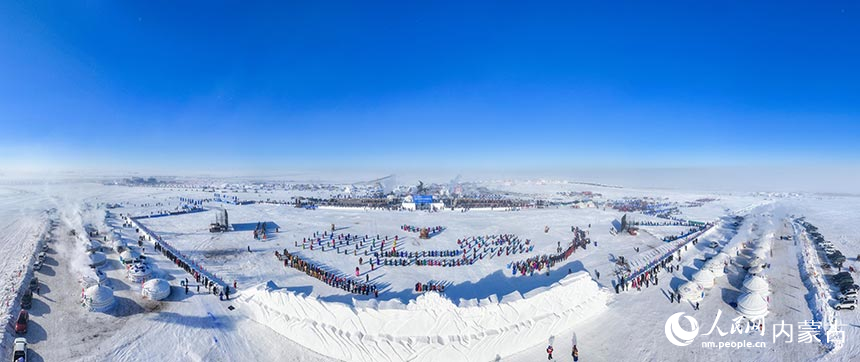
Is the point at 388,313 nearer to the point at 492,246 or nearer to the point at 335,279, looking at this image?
the point at 335,279

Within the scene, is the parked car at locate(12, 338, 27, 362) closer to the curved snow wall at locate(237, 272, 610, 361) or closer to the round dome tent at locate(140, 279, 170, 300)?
the round dome tent at locate(140, 279, 170, 300)

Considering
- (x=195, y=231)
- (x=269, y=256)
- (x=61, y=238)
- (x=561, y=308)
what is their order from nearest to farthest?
(x=561, y=308), (x=269, y=256), (x=61, y=238), (x=195, y=231)

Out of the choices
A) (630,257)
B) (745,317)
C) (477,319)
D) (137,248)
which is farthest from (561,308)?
(137,248)

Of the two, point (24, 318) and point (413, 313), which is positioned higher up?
point (413, 313)

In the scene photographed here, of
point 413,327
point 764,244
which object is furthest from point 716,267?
point 413,327

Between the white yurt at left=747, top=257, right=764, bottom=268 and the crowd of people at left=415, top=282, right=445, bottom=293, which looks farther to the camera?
the white yurt at left=747, top=257, right=764, bottom=268

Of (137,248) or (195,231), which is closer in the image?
(137,248)

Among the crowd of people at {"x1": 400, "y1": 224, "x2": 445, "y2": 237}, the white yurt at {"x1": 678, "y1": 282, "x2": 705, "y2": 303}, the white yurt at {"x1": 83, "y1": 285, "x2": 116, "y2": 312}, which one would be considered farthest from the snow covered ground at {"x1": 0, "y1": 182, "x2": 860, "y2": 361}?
the crowd of people at {"x1": 400, "y1": 224, "x2": 445, "y2": 237}

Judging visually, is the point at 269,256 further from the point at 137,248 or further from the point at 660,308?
the point at 660,308
